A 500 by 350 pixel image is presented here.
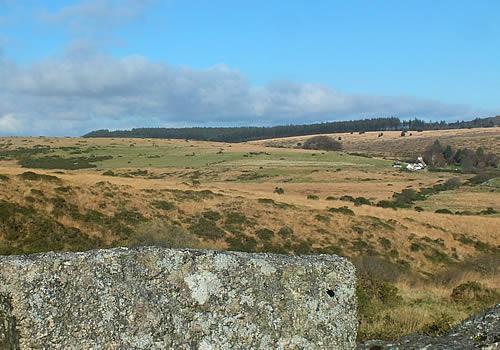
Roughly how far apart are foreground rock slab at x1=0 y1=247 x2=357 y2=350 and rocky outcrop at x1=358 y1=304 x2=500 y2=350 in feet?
3.92

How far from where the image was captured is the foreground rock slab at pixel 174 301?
5148mm

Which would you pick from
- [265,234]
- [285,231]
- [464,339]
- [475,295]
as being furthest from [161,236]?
[464,339]

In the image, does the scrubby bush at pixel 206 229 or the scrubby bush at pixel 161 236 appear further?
the scrubby bush at pixel 206 229

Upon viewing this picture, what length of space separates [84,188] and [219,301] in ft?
107

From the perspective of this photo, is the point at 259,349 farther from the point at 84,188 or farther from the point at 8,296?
the point at 84,188

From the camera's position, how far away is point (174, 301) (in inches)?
218

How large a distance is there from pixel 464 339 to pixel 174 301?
3.64 metres

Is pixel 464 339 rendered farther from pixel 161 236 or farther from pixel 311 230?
pixel 311 230

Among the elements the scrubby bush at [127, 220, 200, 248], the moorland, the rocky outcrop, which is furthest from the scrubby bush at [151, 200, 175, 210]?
the rocky outcrop

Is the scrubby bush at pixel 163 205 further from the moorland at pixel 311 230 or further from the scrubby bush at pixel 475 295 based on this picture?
the scrubby bush at pixel 475 295

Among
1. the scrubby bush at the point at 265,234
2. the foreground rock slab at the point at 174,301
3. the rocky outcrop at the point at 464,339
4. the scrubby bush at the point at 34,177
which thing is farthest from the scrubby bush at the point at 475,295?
the scrubby bush at the point at 34,177

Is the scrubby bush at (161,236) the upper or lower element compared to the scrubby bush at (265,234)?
upper

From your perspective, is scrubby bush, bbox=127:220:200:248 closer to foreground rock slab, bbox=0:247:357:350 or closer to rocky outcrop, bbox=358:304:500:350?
rocky outcrop, bbox=358:304:500:350

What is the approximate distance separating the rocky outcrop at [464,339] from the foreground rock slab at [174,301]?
1.19 metres
